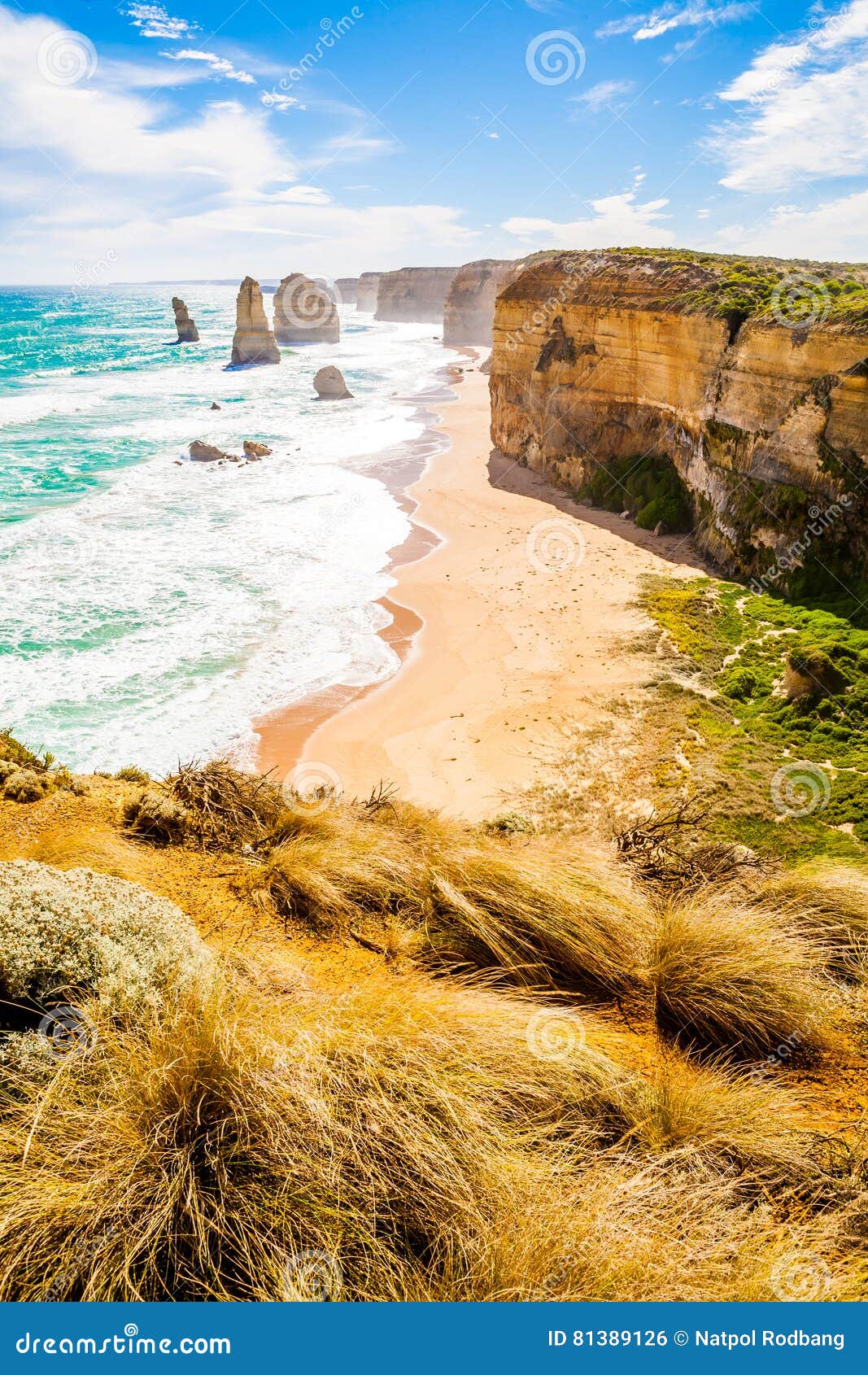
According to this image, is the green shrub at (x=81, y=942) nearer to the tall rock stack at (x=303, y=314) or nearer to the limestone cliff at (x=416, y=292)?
the tall rock stack at (x=303, y=314)

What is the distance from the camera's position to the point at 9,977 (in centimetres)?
361

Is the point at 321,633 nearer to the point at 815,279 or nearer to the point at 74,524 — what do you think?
the point at 74,524

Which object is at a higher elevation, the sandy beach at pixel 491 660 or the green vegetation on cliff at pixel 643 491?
the green vegetation on cliff at pixel 643 491

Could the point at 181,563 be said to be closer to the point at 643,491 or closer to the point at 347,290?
the point at 643,491

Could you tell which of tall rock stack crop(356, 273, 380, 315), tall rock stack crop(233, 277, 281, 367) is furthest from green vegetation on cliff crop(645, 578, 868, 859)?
tall rock stack crop(356, 273, 380, 315)

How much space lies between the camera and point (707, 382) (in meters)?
20.8

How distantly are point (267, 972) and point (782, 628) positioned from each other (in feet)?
47.0

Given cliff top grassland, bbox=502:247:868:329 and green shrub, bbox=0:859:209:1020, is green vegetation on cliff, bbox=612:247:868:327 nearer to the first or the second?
cliff top grassland, bbox=502:247:868:329

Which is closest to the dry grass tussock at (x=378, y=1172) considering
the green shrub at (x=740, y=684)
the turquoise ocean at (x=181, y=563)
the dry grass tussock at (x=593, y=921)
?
the dry grass tussock at (x=593, y=921)

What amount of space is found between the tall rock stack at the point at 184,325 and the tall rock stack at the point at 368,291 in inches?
3096

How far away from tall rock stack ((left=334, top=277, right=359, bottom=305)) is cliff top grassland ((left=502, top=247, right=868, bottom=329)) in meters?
174

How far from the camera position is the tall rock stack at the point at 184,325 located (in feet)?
267

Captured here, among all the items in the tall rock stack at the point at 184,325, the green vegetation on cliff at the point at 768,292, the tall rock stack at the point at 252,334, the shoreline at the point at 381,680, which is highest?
the tall rock stack at the point at 184,325
